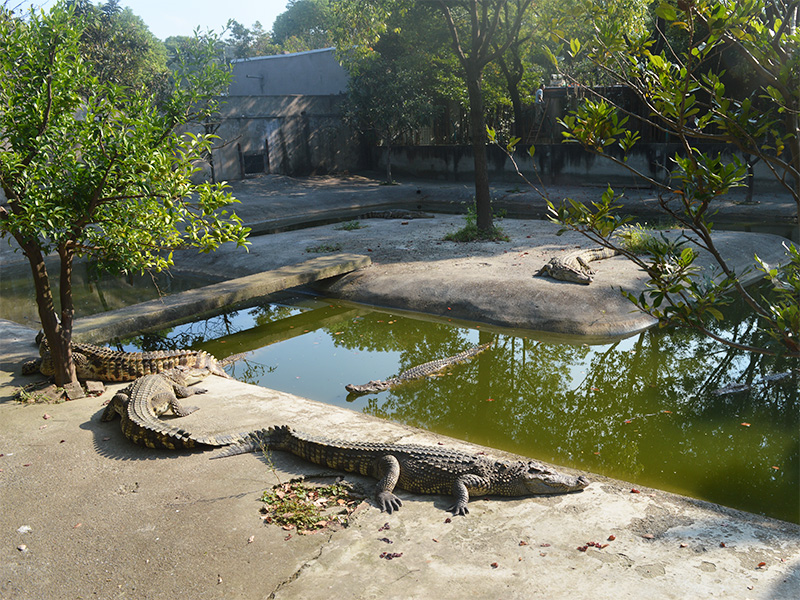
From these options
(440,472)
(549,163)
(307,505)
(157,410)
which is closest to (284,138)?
(549,163)

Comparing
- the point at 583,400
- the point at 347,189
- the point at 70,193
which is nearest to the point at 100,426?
the point at 70,193

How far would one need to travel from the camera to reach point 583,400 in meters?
7.18

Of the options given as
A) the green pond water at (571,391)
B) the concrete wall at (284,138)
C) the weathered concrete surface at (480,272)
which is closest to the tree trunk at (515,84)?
the concrete wall at (284,138)

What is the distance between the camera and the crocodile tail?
5266 millimetres

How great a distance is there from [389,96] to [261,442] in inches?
776

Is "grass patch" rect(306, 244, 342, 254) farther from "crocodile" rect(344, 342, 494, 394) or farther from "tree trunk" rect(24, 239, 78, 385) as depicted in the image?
"tree trunk" rect(24, 239, 78, 385)

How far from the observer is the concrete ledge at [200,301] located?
828cm

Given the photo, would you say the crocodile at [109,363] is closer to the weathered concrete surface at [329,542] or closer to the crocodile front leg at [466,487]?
the weathered concrete surface at [329,542]

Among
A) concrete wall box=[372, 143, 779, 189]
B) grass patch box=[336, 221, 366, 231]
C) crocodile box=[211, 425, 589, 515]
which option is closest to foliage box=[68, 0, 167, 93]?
concrete wall box=[372, 143, 779, 189]

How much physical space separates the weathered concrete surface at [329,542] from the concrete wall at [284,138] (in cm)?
1976

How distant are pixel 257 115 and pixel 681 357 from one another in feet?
67.2

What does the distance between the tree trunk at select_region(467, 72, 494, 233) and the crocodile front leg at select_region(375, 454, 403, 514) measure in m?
9.21

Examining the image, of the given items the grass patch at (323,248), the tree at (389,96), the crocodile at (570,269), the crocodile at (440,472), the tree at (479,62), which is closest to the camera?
the crocodile at (440,472)

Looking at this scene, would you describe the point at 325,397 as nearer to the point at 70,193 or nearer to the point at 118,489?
the point at 118,489
